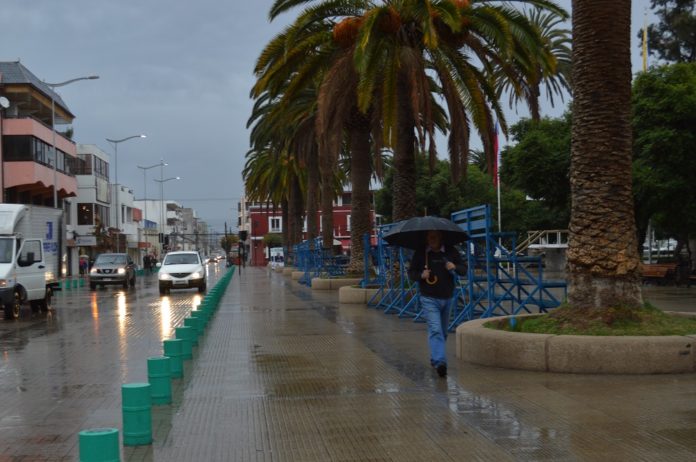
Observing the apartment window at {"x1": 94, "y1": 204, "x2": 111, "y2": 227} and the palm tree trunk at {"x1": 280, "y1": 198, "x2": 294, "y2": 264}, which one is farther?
the apartment window at {"x1": 94, "y1": 204, "x2": 111, "y2": 227}

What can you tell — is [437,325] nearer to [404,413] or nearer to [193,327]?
[404,413]

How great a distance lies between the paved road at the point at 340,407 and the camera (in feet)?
20.1

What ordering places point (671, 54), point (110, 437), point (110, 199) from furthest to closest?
1. point (110, 199)
2. point (671, 54)
3. point (110, 437)

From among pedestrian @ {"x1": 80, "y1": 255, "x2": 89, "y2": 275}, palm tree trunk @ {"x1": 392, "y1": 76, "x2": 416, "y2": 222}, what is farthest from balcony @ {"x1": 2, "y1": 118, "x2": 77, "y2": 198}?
palm tree trunk @ {"x1": 392, "y1": 76, "x2": 416, "y2": 222}

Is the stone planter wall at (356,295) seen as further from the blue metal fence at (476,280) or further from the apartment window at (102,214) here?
the apartment window at (102,214)

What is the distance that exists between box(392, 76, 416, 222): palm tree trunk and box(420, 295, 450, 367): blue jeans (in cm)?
1009

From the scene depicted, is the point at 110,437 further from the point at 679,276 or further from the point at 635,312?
Result: the point at 679,276

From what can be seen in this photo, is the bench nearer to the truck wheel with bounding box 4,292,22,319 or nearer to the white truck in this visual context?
the white truck

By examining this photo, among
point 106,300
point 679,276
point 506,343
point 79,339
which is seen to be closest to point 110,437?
point 506,343

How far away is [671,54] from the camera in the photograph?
44.5 metres

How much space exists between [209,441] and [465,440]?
2.05 m

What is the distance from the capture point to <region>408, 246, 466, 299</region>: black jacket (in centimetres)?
938

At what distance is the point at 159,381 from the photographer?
8047 millimetres

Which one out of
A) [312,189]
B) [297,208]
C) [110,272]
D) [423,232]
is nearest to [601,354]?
[423,232]
